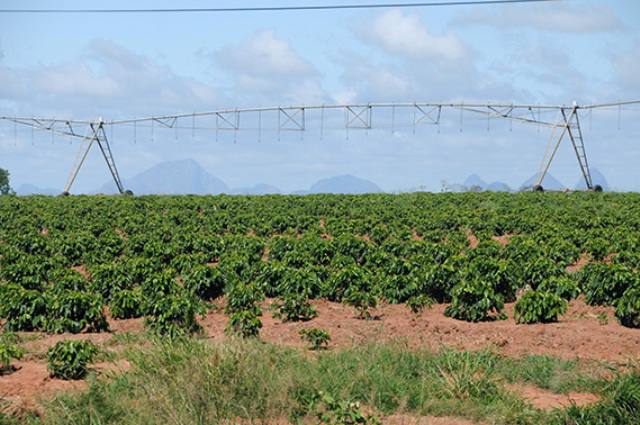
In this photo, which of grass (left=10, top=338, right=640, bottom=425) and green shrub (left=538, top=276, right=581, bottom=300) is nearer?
grass (left=10, top=338, right=640, bottom=425)

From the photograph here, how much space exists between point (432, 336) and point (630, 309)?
3518 millimetres

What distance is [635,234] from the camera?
24.4 meters

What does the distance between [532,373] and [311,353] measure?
3.07m

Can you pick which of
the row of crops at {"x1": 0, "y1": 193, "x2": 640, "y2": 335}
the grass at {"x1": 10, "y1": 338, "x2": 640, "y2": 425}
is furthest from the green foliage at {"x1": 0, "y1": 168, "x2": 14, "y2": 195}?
the grass at {"x1": 10, "y1": 338, "x2": 640, "y2": 425}

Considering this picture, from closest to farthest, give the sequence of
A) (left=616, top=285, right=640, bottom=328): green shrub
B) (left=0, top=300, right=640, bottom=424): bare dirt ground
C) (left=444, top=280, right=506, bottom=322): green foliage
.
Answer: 1. (left=0, top=300, right=640, bottom=424): bare dirt ground
2. (left=616, top=285, right=640, bottom=328): green shrub
3. (left=444, top=280, right=506, bottom=322): green foliage

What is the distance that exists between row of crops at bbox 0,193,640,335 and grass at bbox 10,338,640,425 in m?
3.07

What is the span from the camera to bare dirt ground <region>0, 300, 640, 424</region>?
32.4 feet

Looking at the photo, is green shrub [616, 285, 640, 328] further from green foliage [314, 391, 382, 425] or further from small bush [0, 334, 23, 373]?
small bush [0, 334, 23, 373]

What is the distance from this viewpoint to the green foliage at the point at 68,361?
1005 cm

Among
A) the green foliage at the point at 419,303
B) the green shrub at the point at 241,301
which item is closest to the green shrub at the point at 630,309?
the green foliage at the point at 419,303

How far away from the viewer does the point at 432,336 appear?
12.8 metres

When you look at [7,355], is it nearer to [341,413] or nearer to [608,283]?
[341,413]

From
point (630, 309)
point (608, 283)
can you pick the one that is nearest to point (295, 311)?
point (630, 309)

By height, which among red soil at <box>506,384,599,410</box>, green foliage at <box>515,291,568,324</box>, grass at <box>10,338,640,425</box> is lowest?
red soil at <box>506,384,599,410</box>
